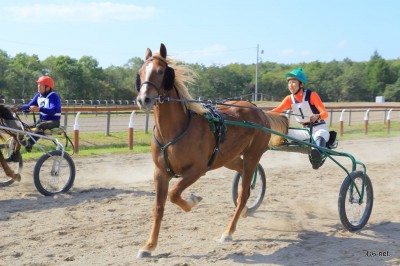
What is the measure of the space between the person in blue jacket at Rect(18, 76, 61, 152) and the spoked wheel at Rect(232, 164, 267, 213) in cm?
335

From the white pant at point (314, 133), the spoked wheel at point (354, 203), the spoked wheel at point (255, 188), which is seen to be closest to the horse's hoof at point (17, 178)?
the spoked wheel at point (255, 188)

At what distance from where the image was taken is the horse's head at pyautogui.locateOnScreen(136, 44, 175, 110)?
4.49 meters

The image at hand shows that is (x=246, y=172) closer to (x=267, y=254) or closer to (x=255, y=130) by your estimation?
(x=255, y=130)

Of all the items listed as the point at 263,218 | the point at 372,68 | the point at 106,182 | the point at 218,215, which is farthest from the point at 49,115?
the point at 372,68

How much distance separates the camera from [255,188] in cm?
720

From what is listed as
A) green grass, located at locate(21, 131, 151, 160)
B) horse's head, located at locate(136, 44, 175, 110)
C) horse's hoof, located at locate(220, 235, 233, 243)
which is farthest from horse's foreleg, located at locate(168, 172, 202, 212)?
green grass, located at locate(21, 131, 151, 160)

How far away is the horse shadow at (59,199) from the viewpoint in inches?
268

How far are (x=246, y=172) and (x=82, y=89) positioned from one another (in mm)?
40979

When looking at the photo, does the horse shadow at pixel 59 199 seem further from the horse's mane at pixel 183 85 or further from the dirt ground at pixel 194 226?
the horse's mane at pixel 183 85

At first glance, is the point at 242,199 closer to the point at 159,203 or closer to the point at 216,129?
the point at 216,129

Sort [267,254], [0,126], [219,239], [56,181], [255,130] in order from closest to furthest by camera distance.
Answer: [267,254], [219,239], [255,130], [0,126], [56,181]

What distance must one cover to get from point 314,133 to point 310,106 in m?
0.37

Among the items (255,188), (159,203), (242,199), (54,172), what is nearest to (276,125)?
(255,188)

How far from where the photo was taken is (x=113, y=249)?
5.04m
